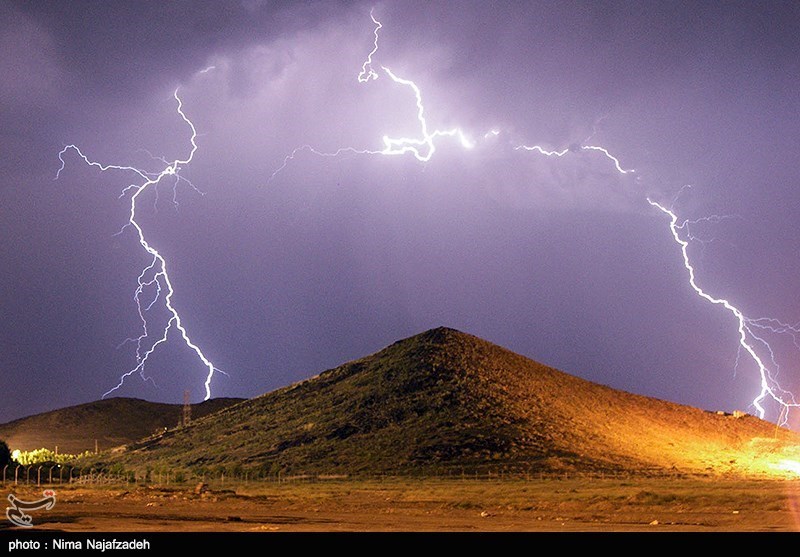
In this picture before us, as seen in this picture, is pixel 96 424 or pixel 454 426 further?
pixel 96 424

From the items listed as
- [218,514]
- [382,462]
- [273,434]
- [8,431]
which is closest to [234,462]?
[273,434]

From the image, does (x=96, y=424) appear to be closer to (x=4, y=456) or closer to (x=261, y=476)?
(x=4, y=456)

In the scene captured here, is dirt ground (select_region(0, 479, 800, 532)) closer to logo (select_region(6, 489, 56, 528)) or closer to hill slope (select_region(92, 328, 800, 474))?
logo (select_region(6, 489, 56, 528))

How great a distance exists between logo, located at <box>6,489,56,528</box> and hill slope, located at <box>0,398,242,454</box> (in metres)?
82.0

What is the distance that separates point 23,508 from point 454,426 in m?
42.8

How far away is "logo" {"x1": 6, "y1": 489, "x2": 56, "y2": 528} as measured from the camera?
2259 centimetres

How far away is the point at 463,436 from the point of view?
66750 mm

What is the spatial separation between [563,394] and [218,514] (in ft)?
193

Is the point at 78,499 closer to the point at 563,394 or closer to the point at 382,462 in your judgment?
the point at 382,462

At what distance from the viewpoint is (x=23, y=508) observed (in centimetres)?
2961

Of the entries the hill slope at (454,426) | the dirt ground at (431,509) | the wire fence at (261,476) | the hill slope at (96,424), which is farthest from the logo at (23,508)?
the hill slope at (96,424)

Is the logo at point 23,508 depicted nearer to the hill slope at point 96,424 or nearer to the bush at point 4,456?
the bush at point 4,456

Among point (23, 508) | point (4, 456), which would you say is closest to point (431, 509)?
point (23, 508)

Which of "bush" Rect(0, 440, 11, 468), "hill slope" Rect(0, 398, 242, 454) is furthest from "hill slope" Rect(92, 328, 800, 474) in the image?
"hill slope" Rect(0, 398, 242, 454)
